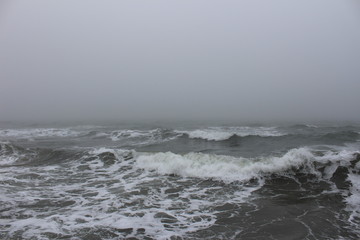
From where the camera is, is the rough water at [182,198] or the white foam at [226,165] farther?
the white foam at [226,165]

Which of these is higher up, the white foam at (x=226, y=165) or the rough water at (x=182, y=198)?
the white foam at (x=226, y=165)

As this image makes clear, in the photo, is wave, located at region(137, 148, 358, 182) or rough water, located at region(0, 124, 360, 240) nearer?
rough water, located at region(0, 124, 360, 240)

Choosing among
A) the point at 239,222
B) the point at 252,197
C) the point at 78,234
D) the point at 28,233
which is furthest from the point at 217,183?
the point at 28,233

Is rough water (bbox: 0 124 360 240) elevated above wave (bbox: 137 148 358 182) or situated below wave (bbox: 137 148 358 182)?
below

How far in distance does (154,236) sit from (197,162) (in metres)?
5.49

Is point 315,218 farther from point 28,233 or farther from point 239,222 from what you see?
point 28,233

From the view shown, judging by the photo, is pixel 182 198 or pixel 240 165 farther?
pixel 240 165

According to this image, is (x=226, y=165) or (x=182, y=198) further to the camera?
(x=226, y=165)

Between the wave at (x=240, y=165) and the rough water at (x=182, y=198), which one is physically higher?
the wave at (x=240, y=165)

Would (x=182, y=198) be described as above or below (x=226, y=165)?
below

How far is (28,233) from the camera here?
4.28 metres

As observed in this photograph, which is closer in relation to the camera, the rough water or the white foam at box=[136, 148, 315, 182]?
the rough water

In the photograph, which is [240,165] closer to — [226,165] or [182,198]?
[226,165]

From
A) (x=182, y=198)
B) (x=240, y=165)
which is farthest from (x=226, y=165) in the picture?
(x=182, y=198)
